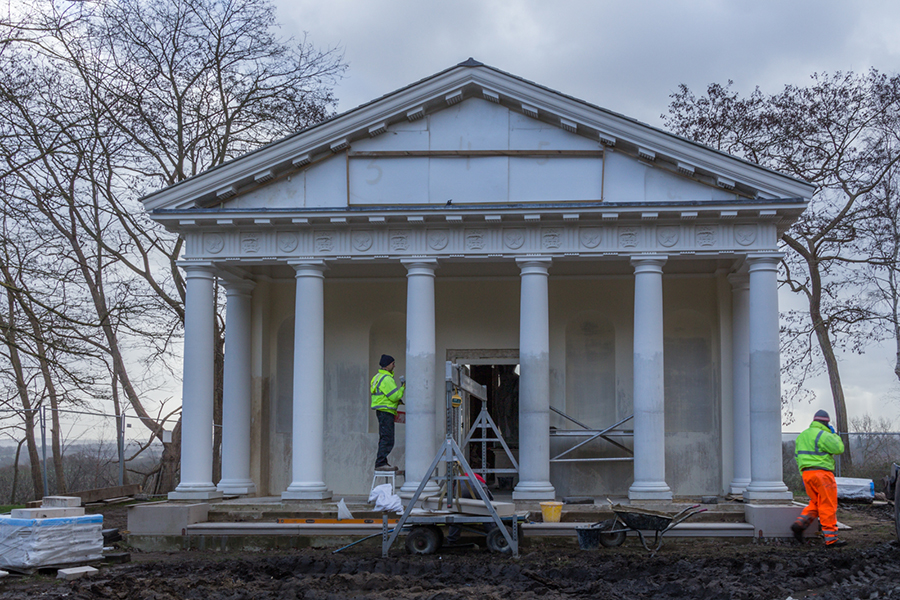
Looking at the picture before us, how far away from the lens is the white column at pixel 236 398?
730 inches

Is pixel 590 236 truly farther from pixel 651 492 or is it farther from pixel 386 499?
pixel 386 499

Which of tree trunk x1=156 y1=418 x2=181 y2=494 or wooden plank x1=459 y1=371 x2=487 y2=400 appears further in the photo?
tree trunk x1=156 y1=418 x2=181 y2=494

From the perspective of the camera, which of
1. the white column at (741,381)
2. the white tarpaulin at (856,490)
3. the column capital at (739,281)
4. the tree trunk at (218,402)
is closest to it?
the white column at (741,381)

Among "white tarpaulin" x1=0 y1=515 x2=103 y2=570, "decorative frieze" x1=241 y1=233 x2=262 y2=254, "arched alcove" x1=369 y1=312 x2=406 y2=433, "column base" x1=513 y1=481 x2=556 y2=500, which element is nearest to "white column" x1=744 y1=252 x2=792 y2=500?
"column base" x1=513 y1=481 x2=556 y2=500

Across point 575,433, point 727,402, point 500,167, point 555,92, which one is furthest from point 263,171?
point 727,402

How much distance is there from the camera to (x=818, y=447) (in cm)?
1402

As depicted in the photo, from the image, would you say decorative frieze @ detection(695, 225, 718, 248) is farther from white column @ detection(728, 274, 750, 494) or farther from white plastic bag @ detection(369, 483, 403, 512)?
white plastic bag @ detection(369, 483, 403, 512)

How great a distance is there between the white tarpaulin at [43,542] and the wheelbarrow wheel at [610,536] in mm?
7534

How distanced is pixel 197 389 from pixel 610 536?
8094 mm

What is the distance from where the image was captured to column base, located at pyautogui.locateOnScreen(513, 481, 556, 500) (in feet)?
53.1

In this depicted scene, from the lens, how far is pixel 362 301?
20094 mm

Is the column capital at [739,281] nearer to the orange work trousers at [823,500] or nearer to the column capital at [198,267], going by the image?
the orange work trousers at [823,500]

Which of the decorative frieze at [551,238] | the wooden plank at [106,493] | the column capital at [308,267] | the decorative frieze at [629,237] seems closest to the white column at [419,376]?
the column capital at [308,267]

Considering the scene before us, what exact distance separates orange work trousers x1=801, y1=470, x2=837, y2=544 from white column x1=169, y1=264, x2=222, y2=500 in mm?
10475
